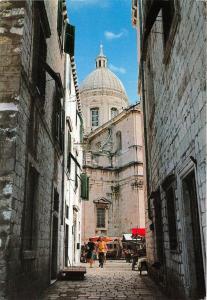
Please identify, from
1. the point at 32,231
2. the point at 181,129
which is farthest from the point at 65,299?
the point at 181,129

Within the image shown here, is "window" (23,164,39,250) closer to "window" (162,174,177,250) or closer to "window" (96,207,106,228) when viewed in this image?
"window" (162,174,177,250)

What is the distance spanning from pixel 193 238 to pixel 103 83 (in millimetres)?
39555

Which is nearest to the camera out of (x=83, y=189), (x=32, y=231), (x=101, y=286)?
(x=32, y=231)

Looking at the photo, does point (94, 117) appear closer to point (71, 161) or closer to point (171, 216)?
point (71, 161)

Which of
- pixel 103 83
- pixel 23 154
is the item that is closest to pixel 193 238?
pixel 23 154

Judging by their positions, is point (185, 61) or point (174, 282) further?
point (174, 282)

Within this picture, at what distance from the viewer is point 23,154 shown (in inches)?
244

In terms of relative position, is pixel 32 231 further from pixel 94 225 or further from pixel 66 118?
pixel 94 225

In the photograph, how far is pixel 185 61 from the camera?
577cm

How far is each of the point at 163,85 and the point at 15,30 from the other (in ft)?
12.0

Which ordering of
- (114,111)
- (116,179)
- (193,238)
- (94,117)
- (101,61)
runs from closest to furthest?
(193,238) < (116,179) < (94,117) < (114,111) < (101,61)

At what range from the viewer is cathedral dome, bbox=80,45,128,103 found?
43812 mm

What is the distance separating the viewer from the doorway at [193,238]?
582cm

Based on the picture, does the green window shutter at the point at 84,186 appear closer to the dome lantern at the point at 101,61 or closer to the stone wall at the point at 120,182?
the stone wall at the point at 120,182
